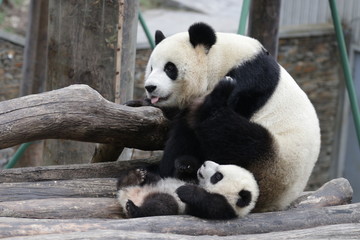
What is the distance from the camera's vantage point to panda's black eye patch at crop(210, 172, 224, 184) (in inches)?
134

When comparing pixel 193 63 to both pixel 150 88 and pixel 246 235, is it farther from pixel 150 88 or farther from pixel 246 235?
pixel 246 235

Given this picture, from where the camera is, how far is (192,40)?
3889mm

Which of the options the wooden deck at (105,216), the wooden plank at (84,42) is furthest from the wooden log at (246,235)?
the wooden plank at (84,42)

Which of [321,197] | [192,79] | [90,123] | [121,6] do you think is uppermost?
[121,6]

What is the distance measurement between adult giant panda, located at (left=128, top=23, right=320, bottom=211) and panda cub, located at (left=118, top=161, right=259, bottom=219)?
0.17 m

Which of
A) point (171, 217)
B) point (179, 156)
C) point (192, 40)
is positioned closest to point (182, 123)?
point (179, 156)

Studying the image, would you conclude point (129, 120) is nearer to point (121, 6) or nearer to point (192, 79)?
point (192, 79)

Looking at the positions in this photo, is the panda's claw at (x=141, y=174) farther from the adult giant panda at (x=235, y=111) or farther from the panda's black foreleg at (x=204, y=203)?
the panda's black foreleg at (x=204, y=203)

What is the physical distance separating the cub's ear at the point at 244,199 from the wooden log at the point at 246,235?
0.58 ft

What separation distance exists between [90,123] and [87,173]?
17.7 inches

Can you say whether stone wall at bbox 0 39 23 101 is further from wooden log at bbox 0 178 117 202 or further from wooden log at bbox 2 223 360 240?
wooden log at bbox 2 223 360 240

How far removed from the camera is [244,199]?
11.0 ft

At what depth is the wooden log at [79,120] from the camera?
339cm

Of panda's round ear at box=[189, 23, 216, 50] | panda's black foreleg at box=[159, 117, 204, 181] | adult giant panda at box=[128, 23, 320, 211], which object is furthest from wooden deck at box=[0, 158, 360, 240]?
panda's round ear at box=[189, 23, 216, 50]
